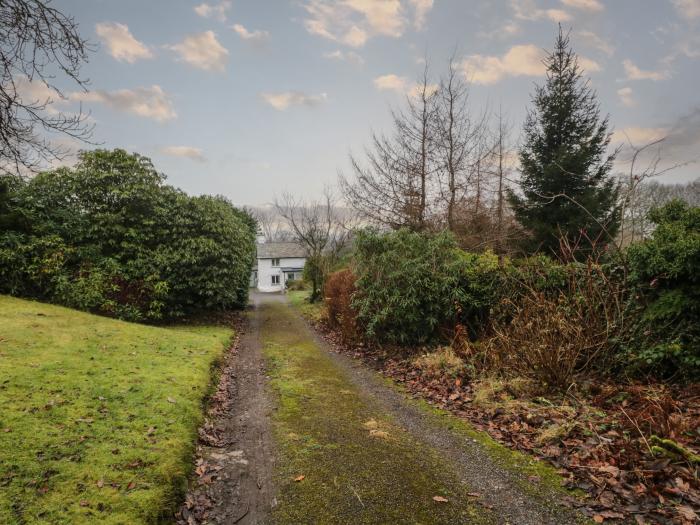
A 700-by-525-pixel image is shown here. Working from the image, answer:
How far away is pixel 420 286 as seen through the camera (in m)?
9.46

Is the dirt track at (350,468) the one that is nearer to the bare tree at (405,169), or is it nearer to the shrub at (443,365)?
the shrub at (443,365)

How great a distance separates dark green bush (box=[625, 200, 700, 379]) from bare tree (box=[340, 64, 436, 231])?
30.8 ft

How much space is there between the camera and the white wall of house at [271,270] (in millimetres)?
52594

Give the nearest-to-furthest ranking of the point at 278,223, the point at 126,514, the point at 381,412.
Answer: the point at 126,514 < the point at 381,412 < the point at 278,223

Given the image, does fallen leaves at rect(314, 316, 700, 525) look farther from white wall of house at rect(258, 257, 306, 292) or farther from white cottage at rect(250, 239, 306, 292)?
white wall of house at rect(258, 257, 306, 292)

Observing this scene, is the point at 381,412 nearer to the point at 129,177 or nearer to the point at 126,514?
the point at 126,514

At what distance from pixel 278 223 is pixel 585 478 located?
81.2 m

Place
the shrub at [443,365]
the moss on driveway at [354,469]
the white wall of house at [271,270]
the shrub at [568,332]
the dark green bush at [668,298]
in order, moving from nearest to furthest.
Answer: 1. the moss on driveway at [354,469]
2. the dark green bush at [668,298]
3. the shrub at [568,332]
4. the shrub at [443,365]
5. the white wall of house at [271,270]

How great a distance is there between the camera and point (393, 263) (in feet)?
34.1

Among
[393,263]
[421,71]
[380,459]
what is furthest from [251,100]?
[380,459]

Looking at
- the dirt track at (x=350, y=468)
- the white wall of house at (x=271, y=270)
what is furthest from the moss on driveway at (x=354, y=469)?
the white wall of house at (x=271, y=270)

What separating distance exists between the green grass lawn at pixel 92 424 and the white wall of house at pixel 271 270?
43.5 metres

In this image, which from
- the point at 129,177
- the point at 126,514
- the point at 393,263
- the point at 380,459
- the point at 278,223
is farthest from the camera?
the point at 278,223

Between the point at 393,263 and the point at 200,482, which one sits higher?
the point at 393,263
